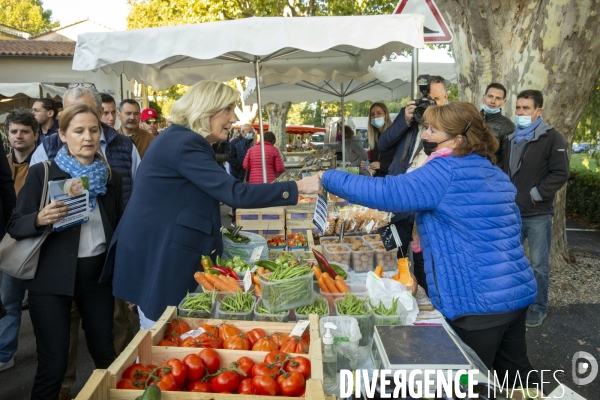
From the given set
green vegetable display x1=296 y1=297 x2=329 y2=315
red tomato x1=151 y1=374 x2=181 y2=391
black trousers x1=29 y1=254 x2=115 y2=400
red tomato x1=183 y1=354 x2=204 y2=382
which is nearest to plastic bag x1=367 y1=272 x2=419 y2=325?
green vegetable display x1=296 y1=297 x2=329 y2=315

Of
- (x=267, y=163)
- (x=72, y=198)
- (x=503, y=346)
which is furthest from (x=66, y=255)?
(x=267, y=163)

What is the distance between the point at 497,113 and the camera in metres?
4.67

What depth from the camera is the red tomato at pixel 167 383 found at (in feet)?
6.04

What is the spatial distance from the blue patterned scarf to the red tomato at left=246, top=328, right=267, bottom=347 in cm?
135

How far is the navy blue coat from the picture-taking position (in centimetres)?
265

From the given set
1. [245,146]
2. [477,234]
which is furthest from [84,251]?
[245,146]

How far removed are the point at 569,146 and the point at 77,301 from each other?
5688 millimetres

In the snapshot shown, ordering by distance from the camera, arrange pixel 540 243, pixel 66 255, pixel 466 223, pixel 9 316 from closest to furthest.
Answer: pixel 466 223
pixel 66 255
pixel 9 316
pixel 540 243

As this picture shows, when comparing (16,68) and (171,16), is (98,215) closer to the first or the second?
(171,16)

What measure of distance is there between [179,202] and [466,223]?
4.99 feet

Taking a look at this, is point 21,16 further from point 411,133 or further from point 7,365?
point 411,133

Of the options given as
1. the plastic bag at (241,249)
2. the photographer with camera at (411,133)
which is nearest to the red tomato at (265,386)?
the plastic bag at (241,249)

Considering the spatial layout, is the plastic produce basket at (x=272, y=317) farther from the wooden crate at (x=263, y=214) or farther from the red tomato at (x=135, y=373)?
the wooden crate at (x=263, y=214)

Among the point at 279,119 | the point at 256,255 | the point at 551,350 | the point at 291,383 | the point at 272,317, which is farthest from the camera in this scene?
the point at 279,119
